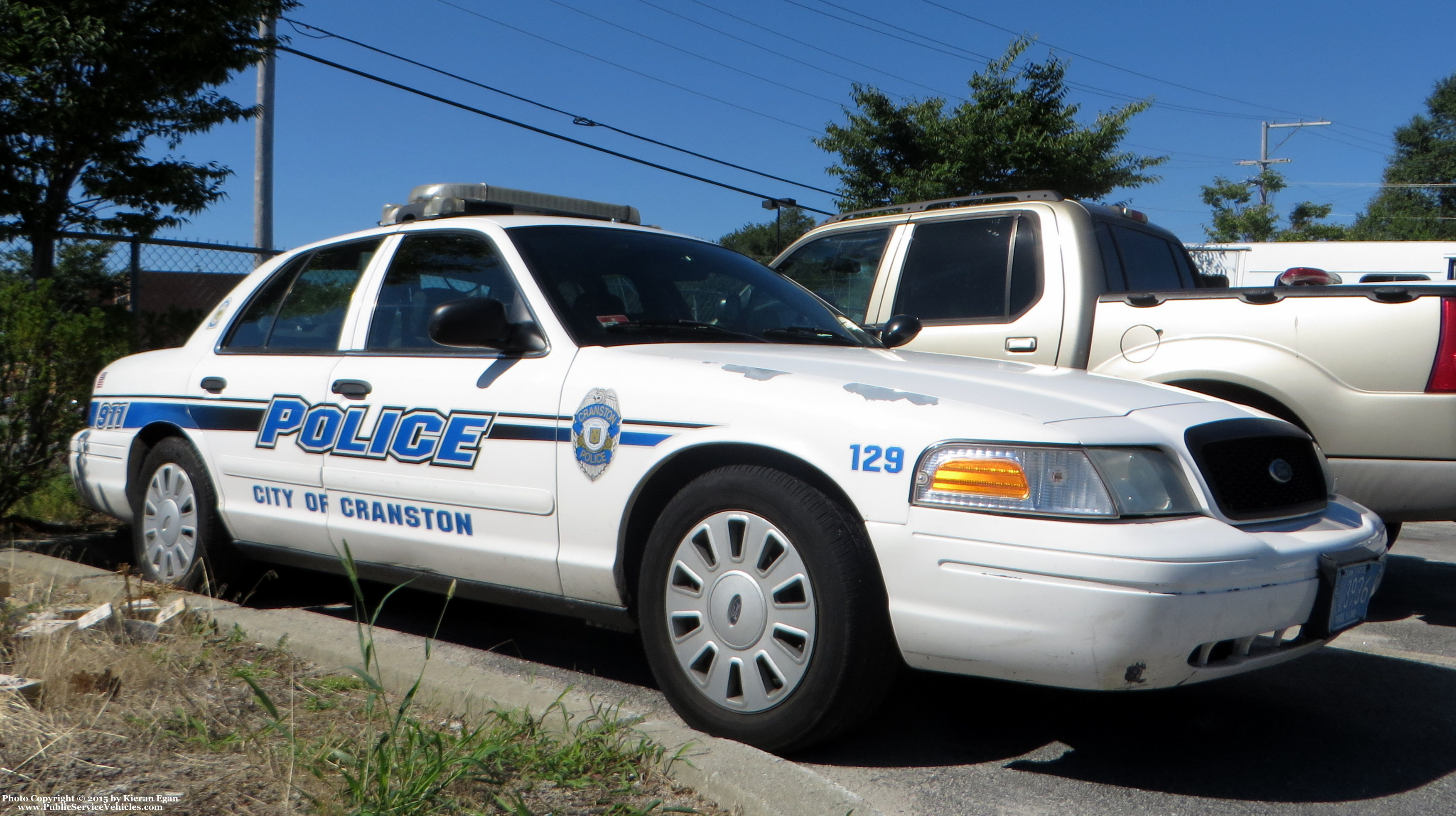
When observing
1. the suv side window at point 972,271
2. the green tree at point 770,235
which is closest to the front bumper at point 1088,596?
the suv side window at point 972,271

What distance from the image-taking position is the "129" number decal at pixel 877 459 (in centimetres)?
290

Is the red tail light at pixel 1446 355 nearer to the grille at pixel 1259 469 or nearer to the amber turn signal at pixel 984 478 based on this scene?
the grille at pixel 1259 469

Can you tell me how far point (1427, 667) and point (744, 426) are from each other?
2.87 meters

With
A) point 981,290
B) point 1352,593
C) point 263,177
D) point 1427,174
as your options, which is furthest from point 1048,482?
point 1427,174

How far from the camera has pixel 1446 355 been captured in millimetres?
4535

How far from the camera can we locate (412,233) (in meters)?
4.51

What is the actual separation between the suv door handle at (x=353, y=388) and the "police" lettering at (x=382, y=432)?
4 centimetres

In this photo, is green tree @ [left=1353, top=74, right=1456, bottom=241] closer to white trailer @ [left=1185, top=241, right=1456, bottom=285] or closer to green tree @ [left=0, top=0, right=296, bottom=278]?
white trailer @ [left=1185, top=241, right=1456, bottom=285]

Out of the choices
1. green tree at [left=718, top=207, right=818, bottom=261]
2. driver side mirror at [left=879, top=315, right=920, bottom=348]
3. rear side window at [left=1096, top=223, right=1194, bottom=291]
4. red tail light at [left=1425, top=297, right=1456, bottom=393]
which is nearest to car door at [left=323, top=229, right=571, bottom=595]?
driver side mirror at [left=879, top=315, right=920, bottom=348]

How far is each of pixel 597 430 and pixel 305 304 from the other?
1.90 metres

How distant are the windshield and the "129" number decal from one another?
3.42ft

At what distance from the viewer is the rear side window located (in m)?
5.95

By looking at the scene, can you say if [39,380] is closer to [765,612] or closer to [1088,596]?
[765,612]

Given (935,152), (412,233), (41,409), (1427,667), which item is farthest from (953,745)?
(935,152)
